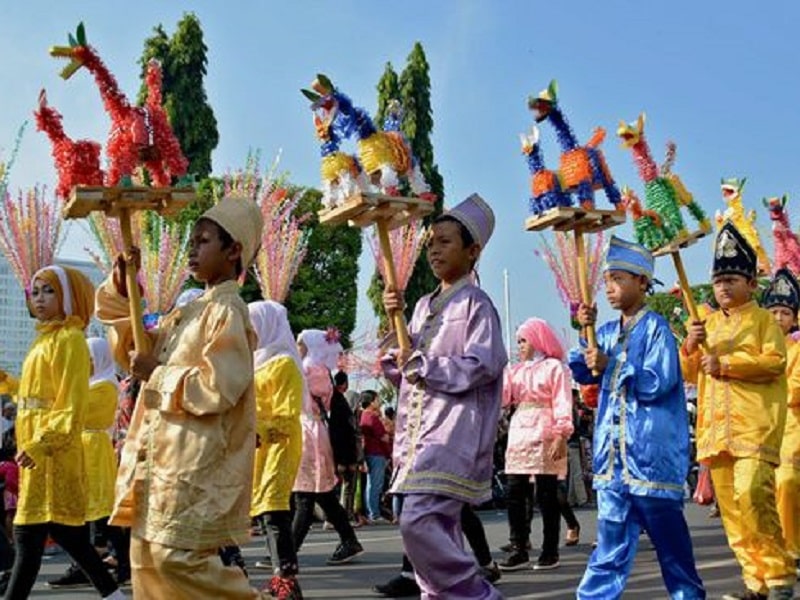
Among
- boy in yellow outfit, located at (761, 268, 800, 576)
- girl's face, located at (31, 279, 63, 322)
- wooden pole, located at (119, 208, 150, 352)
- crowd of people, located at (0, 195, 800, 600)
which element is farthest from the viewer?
boy in yellow outfit, located at (761, 268, 800, 576)

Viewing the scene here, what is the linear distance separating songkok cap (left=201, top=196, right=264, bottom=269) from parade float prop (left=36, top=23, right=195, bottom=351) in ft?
1.34

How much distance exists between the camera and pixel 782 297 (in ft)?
28.3

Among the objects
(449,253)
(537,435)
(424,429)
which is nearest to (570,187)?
(449,253)

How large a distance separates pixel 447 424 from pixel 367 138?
1654 millimetres

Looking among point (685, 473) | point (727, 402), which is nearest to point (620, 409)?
point (685, 473)

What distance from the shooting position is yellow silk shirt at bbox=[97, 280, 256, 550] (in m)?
4.42

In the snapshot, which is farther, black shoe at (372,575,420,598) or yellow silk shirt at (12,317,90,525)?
black shoe at (372,575,420,598)

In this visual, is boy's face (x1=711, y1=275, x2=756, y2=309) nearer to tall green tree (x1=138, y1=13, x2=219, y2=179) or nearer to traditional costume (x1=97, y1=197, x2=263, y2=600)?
traditional costume (x1=97, y1=197, x2=263, y2=600)

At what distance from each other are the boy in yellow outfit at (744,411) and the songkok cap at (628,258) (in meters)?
0.69

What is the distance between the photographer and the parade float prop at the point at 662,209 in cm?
691

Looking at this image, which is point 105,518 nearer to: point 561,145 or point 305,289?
point 561,145

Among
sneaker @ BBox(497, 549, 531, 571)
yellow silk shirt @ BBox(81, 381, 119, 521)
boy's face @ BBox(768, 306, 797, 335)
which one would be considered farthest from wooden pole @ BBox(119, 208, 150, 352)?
boy's face @ BBox(768, 306, 797, 335)

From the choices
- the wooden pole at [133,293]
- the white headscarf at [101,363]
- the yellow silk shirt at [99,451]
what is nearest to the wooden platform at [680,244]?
the wooden pole at [133,293]

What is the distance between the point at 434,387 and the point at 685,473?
5.55 feet
